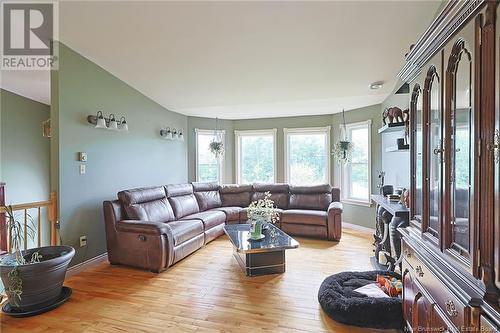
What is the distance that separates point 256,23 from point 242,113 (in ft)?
10.4

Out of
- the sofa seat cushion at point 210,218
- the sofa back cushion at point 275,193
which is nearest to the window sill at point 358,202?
the sofa back cushion at point 275,193

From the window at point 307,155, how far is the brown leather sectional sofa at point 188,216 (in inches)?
28.0

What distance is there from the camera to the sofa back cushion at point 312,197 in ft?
17.0

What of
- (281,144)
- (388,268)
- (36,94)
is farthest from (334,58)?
(36,94)

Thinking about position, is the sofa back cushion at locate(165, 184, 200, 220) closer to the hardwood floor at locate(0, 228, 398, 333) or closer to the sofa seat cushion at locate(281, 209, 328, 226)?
the hardwood floor at locate(0, 228, 398, 333)

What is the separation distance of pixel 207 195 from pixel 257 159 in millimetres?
1704

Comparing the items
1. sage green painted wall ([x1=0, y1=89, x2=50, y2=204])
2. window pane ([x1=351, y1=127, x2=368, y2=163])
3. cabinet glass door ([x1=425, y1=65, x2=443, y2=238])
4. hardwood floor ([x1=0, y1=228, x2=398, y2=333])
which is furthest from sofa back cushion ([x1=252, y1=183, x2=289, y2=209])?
sage green painted wall ([x1=0, y1=89, x2=50, y2=204])

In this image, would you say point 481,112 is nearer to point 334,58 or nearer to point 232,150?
point 334,58

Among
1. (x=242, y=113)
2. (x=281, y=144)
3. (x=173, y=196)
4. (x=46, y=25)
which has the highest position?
(x=46, y=25)

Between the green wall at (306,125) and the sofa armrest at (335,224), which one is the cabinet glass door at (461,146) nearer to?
the sofa armrest at (335,224)

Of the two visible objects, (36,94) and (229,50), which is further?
(36,94)

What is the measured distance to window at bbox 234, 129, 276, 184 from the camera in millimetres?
6434

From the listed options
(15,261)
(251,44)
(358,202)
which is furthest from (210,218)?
(358,202)

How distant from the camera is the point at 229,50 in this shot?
10.9 feet
